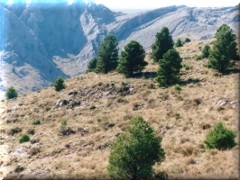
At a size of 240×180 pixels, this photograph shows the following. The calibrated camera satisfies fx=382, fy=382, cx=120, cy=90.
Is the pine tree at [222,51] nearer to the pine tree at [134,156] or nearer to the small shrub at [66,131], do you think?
the small shrub at [66,131]

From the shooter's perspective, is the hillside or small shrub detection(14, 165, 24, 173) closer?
the hillside

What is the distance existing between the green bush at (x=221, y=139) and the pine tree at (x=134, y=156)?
6.70m

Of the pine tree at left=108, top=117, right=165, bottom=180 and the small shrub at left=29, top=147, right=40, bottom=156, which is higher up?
the pine tree at left=108, top=117, right=165, bottom=180

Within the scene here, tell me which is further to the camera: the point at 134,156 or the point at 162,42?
the point at 162,42

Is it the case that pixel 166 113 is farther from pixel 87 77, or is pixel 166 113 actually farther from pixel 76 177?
pixel 87 77

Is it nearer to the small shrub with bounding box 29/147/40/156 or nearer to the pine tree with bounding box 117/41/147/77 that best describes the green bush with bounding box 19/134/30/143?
the small shrub with bounding box 29/147/40/156

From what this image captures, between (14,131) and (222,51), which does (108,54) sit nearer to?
(222,51)

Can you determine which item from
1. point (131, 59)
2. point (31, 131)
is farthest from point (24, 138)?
point (131, 59)

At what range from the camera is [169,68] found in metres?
62.2

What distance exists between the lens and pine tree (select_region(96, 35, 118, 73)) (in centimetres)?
7975

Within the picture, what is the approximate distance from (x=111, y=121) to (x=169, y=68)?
14933mm

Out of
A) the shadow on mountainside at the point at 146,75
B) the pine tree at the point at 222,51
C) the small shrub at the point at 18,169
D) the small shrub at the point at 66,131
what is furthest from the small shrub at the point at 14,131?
the pine tree at the point at 222,51

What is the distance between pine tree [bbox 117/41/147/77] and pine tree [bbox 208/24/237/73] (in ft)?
48.3

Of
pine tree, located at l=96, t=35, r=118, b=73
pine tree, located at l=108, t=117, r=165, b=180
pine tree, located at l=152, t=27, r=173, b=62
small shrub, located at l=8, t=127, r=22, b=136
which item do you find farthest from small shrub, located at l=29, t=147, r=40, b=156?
pine tree, located at l=152, t=27, r=173, b=62
